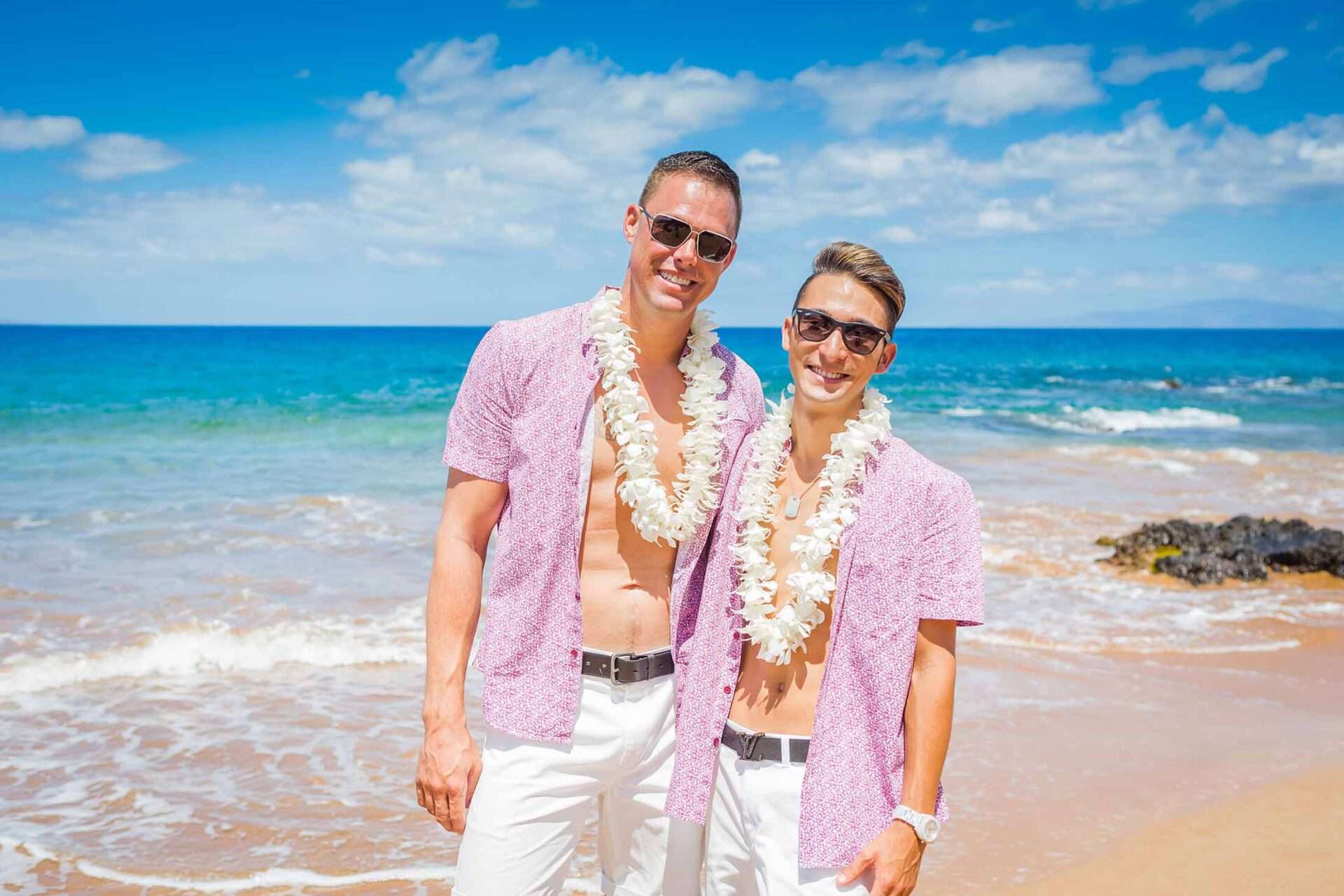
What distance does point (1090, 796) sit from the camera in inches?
203

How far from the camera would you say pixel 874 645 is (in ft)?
8.33

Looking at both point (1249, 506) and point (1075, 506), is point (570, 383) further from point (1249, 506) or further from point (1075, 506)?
point (1249, 506)

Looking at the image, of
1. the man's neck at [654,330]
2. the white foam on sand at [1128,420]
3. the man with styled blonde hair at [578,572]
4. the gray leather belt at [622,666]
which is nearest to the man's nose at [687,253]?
the man with styled blonde hair at [578,572]

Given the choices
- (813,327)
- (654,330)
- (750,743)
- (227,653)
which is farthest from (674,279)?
(227,653)

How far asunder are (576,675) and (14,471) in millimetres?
16046

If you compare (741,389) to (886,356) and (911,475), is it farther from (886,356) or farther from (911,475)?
(911,475)

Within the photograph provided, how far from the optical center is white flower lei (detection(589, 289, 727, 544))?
296 cm

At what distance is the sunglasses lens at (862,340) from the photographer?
266 cm

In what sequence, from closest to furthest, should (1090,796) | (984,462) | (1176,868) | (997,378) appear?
(1176,868) < (1090,796) < (984,462) < (997,378)

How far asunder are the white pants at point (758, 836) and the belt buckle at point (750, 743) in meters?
0.02

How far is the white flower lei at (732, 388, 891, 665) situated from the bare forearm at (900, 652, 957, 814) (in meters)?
0.32

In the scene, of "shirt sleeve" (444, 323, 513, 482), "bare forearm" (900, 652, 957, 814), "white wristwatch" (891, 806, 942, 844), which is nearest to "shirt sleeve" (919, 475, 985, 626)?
"bare forearm" (900, 652, 957, 814)

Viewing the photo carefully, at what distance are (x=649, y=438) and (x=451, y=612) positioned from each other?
2.46 feet

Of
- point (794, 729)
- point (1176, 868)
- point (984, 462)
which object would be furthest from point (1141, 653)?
point (984, 462)
